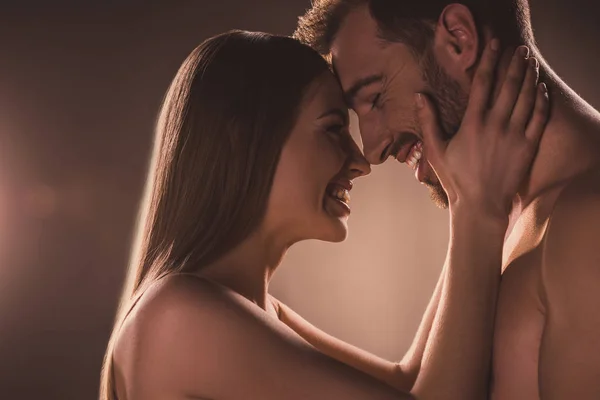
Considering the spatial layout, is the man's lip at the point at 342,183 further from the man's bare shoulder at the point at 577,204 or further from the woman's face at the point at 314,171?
the man's bare shoulder at the point at 577,204

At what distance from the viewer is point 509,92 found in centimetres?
122

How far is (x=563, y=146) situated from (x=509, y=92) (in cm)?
11

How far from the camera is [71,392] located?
3082 mm

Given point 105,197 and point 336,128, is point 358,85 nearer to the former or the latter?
point 336,128

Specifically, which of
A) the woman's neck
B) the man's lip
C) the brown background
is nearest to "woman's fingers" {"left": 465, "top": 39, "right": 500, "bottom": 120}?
the man's lip

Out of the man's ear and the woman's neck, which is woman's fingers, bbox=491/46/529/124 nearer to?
the man's ear

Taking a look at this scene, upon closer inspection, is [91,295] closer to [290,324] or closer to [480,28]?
[290,324]

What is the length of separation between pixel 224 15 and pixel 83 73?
0.59 meters

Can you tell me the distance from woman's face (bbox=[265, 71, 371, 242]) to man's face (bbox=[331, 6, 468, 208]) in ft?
0.14

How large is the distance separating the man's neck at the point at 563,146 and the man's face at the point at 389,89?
155 millimetres

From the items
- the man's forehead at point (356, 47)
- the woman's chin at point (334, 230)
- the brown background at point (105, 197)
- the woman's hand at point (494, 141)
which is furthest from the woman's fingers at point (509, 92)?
the brown background at point (105, 197)

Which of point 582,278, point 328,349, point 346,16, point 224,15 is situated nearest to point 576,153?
point 582,278

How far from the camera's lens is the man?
1.05 metres

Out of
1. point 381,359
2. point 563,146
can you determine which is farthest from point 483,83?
point 381,359
